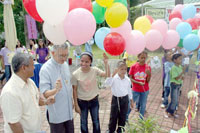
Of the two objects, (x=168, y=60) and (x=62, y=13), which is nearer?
(x=62, y=13)

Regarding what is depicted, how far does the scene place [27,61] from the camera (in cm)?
156

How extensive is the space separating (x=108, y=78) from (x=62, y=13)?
1.19m

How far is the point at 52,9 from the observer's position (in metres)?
1.84

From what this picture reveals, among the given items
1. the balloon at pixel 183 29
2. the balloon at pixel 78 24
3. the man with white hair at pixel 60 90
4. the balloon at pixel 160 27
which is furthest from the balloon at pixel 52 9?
the balloon at pixel 183 29

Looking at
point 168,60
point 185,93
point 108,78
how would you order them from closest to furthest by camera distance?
point 108,78 → point 168,60 → point 185,93

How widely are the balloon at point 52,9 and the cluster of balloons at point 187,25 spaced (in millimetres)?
2300

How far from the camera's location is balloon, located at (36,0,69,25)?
183 centimetres

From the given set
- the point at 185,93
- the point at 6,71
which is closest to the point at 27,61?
the point at 6,71

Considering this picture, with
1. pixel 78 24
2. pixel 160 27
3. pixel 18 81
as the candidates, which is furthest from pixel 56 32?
pixel 160 27

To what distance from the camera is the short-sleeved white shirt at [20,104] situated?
4.68 ft

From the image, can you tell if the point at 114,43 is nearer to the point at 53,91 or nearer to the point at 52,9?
the point at 52,9

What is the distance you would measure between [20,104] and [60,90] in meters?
0.60

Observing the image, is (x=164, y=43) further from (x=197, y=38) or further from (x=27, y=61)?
(x=27, y=61)

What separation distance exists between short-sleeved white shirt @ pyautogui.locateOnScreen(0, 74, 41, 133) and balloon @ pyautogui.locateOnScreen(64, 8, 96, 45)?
765mm
